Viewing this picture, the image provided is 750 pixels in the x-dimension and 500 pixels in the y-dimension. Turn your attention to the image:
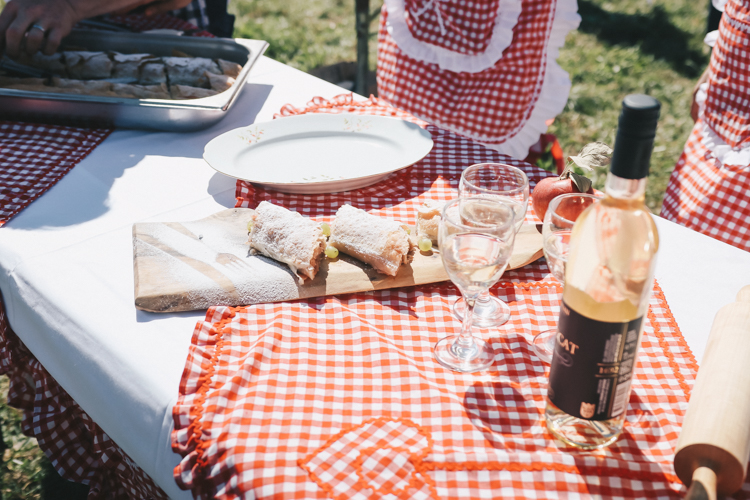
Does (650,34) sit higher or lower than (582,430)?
lower

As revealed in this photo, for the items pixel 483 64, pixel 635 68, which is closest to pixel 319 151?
pixel 483 64

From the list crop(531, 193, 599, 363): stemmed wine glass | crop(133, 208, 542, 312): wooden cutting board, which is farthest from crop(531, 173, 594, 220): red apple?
crop(531, 193, 599, 363): stemmed wine glass

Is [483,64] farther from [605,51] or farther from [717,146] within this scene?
[605,51]

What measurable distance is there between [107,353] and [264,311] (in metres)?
0.26

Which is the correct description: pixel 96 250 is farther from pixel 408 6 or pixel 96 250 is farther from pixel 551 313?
pixel 408 6

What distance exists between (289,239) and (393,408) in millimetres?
389

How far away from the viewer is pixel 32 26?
178 centimetres

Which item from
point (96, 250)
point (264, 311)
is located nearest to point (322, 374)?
point (264, 311)

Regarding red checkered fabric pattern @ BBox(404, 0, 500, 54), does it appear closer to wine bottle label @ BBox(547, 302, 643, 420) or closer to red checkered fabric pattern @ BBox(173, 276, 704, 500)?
red checkered fabric pattern @ BBox(173, 276, 704, 500)

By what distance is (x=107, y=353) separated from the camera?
94 centimetres

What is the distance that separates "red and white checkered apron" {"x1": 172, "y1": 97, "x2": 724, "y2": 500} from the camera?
2.35ft

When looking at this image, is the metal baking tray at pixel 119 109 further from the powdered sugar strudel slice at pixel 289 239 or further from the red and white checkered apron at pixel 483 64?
the red and white checkered apron at pixel 483 64

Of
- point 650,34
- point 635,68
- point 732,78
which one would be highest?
point 732,78

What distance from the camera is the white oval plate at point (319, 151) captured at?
4.44 feet
